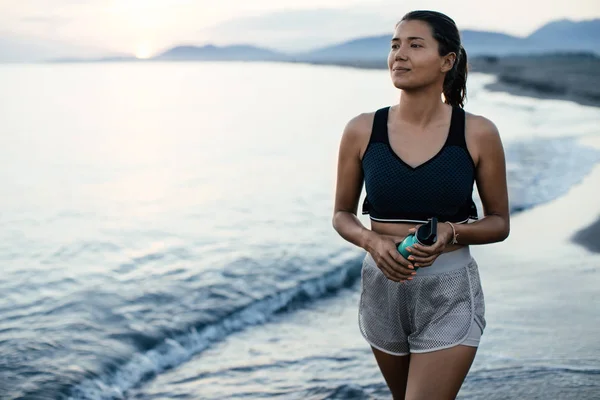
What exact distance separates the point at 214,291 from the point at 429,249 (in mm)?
5503

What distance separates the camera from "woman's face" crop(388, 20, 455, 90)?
2.77m

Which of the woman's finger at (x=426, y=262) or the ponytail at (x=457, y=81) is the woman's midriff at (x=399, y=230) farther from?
the ponytail at (x=457, y=81)

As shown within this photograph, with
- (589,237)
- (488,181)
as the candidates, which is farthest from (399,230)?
(589,237)

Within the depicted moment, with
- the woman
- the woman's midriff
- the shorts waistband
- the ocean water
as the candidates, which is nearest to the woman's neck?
the woman

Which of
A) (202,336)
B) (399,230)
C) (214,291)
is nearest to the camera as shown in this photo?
(399,230)

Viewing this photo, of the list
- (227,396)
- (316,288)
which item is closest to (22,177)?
(316,288)

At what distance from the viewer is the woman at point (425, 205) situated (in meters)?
2.68

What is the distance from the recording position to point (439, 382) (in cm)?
264

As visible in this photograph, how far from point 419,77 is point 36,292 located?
6337 millimetres

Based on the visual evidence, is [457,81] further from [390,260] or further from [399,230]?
[390,260]

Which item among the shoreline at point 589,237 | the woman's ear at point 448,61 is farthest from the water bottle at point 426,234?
the shoreline at point 589,237

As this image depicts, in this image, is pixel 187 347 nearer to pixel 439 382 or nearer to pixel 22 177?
pixel 439 382

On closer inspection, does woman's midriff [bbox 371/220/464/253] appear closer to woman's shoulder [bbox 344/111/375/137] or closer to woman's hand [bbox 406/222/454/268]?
woman's hand [bbox 406/222/454/268]

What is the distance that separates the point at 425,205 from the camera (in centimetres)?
272
